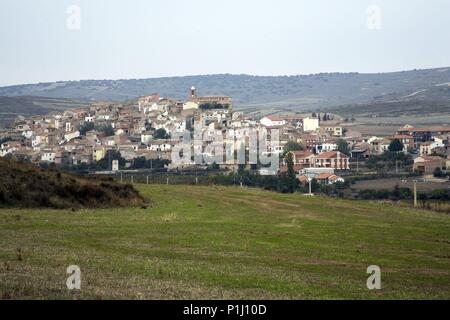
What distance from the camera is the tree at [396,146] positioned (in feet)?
345

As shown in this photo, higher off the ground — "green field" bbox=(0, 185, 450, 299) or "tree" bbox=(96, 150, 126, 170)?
"green field" bbox=(0, 185, 450, 299)

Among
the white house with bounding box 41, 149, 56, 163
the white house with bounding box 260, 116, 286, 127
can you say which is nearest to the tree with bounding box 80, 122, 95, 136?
the white house with bounding box 41, 149, 56, 163

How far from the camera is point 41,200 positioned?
3450 cm

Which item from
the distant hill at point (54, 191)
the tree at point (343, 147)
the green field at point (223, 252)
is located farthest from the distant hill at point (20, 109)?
the green field at point (223, 252)

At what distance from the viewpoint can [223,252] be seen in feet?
73.6

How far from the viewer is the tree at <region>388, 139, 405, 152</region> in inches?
4136

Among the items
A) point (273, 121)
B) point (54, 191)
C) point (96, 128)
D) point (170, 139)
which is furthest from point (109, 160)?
point (273, 121)

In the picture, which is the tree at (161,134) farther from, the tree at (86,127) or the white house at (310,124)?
the white house at (310,124)

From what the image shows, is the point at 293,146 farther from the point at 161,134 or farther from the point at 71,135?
the point at 71,135

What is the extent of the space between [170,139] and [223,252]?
90819 mm

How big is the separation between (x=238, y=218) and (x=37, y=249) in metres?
13.7

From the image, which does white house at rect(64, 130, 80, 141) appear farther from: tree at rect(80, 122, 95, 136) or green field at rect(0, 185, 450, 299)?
green field at rect(0, 185, 450, 299)
